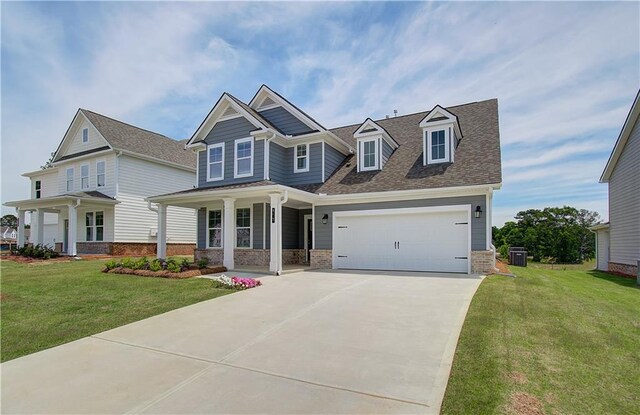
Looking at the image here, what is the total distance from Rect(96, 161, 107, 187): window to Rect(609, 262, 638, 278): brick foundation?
28113mm

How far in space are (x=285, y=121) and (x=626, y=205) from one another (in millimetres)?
16337

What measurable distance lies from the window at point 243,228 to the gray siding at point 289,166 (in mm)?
2222

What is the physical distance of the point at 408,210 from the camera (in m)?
13.3

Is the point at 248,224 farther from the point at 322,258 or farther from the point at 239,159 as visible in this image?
the point at 322,258

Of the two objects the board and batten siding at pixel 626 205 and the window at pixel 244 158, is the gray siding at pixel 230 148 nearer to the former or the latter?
the window at pixel 244 158

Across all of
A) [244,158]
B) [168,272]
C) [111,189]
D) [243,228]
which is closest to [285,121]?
[244,158]

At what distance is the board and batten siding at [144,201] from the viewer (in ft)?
70.7

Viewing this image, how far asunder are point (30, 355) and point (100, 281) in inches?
253

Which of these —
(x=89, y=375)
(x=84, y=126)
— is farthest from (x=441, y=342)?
(x=84, y=126)

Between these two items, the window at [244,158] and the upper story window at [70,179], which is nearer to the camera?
the window at [244,158]

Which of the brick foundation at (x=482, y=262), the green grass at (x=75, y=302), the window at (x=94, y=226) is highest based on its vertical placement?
the window at (x=94, y=226)

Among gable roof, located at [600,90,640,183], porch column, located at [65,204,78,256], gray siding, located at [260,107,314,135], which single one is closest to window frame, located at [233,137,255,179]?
gray siding, located at [260,107,314,135]

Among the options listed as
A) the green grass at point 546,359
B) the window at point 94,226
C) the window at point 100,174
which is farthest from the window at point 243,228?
the green grass at point 546,359

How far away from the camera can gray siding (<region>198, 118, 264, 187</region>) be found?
15.5 meters
